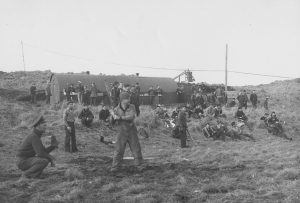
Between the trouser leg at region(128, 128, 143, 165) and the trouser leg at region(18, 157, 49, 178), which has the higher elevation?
the trouser leg at region(128, 128, 143, 165)

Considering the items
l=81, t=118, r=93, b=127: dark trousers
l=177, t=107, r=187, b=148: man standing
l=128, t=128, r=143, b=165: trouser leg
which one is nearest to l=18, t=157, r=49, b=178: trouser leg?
l=128, t=128, r=143, b=165: trouser leg

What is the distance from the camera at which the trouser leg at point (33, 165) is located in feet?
29.2

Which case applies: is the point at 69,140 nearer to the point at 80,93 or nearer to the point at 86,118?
the point at 86,118

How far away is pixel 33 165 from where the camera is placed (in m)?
8.94

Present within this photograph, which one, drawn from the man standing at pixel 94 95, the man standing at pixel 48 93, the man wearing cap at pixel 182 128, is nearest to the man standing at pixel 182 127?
the man wearing cap at pixel 182 128

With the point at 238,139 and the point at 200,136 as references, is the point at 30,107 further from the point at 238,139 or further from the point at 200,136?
the point at 238,139

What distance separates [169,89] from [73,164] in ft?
78.6

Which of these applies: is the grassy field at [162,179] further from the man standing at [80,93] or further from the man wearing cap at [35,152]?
the man standing at [80,93]

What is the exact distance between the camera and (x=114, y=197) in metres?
7.26

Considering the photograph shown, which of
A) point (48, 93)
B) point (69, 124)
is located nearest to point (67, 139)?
point (69, 124)

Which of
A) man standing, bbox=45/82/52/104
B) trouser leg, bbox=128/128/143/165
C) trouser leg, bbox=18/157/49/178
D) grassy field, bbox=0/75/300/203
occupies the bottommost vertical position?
grassy field, bbox=0/75/300/203

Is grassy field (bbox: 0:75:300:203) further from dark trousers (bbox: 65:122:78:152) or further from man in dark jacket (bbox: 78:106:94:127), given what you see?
man in dark jacket (bbox: 78:106:94:127)

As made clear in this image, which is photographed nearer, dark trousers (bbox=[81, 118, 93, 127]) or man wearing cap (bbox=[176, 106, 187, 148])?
man wearing cap (bbox=[176, 106, 187, 148])

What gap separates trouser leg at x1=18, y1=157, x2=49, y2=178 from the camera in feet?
29.2
